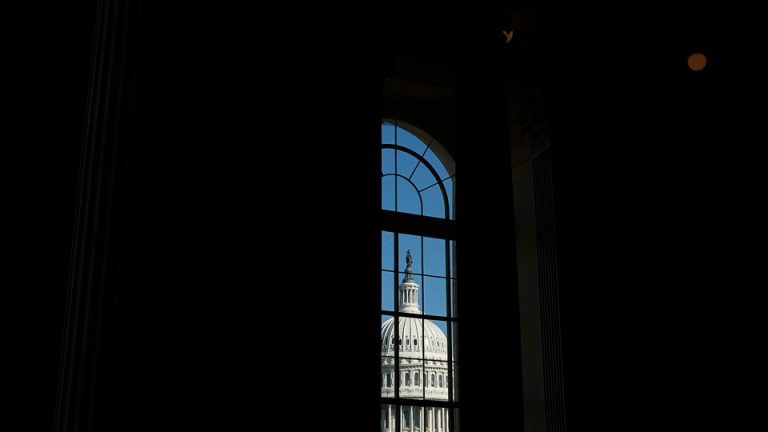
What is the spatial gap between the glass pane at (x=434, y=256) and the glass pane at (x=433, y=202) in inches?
19.5

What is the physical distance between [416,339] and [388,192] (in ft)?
8.62

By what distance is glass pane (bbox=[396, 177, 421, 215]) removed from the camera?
15672 mm

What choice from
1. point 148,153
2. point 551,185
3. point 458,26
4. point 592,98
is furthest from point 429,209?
point 148,153

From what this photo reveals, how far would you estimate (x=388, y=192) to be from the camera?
15.7 meters

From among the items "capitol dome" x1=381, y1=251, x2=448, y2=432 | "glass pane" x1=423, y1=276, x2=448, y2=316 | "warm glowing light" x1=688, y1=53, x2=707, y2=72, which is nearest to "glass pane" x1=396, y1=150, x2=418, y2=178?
"capitol dome" x1=381, y1=251, x2=448, y2=432

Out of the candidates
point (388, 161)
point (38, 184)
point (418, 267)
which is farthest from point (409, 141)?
point (38, 184)

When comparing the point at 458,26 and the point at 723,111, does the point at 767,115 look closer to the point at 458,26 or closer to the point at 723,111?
the point at 723,111

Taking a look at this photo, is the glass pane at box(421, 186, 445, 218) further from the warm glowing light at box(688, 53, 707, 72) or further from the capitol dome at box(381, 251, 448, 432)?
the warm glowing light at box(688, 53, 707, 72)

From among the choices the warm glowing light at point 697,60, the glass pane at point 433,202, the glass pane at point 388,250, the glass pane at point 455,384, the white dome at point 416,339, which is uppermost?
the warm glowing light at point 697,60

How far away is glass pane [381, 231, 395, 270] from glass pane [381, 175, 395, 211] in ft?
1.70

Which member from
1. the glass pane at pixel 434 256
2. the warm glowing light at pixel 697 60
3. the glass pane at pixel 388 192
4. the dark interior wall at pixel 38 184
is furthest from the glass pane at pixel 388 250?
the dark interior wall at pixel 38 184

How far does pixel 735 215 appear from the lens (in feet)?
44.8

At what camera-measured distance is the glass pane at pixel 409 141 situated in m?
16.0

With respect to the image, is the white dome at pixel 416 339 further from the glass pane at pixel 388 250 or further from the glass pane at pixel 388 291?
the glass pane at pixel 388 250
